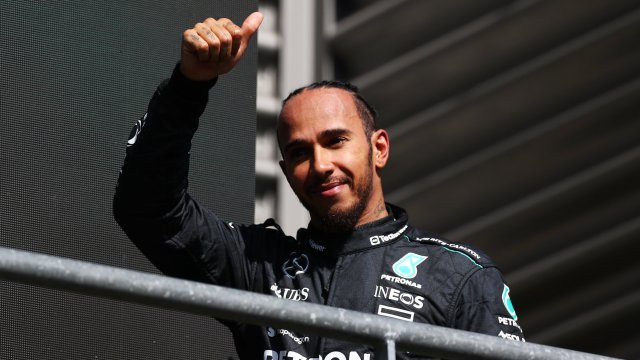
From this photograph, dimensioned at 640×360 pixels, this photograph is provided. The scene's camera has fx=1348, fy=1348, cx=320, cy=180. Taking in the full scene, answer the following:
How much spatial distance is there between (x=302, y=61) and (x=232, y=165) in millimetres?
2169

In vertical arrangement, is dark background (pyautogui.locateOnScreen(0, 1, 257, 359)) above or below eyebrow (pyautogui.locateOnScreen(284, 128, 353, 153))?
below

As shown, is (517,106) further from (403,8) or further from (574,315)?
(574,315)

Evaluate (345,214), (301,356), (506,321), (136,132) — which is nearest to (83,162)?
(136,132)

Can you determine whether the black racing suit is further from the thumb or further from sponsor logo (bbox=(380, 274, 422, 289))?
the thumb

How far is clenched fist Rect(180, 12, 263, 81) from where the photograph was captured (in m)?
2.53

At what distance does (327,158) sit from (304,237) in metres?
0.18

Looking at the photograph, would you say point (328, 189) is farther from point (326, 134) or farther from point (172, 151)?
point (172, 151)

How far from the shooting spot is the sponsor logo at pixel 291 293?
2660 millimetres

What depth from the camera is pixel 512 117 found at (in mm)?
6098

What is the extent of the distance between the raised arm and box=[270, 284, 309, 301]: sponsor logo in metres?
0.17

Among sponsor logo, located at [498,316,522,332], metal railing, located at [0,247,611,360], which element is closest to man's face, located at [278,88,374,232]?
sponsor logo, located at [498,316,522,332]

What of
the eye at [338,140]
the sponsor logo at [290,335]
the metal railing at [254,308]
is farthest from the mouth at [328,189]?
the metal railing at [254,308]

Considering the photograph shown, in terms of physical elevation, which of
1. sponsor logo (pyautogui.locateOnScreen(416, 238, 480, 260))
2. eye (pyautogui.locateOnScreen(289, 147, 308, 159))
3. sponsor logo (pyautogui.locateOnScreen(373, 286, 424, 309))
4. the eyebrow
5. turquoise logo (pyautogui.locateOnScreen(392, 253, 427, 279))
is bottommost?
sponsor logo (pyautogui.locateOnScreen(373, 286, 424, 309))

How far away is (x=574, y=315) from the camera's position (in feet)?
21.4
